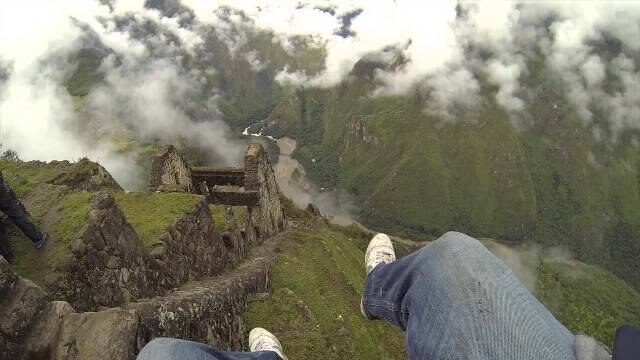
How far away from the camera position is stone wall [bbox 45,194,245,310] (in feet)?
24.8

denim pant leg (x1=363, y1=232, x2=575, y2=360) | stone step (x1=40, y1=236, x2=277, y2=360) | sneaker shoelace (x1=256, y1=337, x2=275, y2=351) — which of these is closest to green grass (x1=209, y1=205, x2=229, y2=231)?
stone step (x1=40, y1=236, x2=277, y2=360)

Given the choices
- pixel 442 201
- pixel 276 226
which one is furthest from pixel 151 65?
pixel 276 226

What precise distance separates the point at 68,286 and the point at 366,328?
32.0 ft

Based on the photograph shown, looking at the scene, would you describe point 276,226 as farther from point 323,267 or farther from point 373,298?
point 373,298

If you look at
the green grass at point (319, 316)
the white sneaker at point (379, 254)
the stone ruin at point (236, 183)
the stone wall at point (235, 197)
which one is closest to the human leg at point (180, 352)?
the white sneaker at point (379, 254)

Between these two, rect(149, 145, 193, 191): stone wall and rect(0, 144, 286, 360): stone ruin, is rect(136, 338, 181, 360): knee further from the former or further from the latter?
A: rect(149, 145, 193, 191): stone wall

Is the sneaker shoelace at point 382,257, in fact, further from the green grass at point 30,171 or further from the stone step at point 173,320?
the green grass at point 30,171

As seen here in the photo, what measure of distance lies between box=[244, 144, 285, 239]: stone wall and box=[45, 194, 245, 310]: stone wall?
11.5m

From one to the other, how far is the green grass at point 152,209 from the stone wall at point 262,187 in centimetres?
966

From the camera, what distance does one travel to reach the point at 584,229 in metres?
192

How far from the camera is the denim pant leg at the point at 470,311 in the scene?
3.63 metres

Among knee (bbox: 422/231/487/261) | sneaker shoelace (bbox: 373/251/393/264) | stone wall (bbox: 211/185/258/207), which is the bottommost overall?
sneaker shoelace (bbox: 373/251/393/264)

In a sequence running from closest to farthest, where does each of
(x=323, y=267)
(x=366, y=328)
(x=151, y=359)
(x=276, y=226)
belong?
(x=151, y=359) < (x=366, y=328) < (x=323, y=267) < (x=276, y=226)

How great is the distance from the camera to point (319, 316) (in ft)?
46.7
